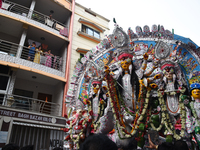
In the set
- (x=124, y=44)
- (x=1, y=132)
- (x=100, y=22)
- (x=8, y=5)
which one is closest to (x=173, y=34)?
(x=124, y=44)

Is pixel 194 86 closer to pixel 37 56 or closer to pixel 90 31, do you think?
pixel 37 56

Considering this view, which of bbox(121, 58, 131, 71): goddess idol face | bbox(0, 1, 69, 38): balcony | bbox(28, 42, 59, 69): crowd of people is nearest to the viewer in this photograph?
bbox(121, 58, 131, 71): goddess idol face

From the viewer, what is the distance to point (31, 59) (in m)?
8.34

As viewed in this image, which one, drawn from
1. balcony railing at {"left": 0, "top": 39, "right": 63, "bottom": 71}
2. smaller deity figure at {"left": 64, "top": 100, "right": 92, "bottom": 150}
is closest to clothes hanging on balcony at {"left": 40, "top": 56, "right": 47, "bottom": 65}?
balcony railing at {"left": 0, "top": 39, "right": 63, "bottom": 71}

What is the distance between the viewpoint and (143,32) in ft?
12.9

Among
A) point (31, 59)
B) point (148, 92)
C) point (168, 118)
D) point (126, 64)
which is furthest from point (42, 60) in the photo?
point (168, 118)

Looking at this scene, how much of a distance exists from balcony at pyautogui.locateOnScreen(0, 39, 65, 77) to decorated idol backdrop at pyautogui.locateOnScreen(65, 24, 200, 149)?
457 centimetres

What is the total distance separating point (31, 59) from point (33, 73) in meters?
0.83

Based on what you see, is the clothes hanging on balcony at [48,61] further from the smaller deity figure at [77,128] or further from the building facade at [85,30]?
the smaller deity figure at [77,128]

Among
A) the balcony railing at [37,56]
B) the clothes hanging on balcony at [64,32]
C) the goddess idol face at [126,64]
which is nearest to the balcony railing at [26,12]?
the clothes hanging on balcony at [64,32]

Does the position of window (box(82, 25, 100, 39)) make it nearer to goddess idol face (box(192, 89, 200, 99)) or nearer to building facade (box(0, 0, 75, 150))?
building facade (box(0, 0, 75, 150))

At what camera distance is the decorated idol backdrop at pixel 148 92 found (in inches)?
119

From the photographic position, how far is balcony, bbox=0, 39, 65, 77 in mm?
7367

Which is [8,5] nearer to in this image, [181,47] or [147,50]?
[147,50]
